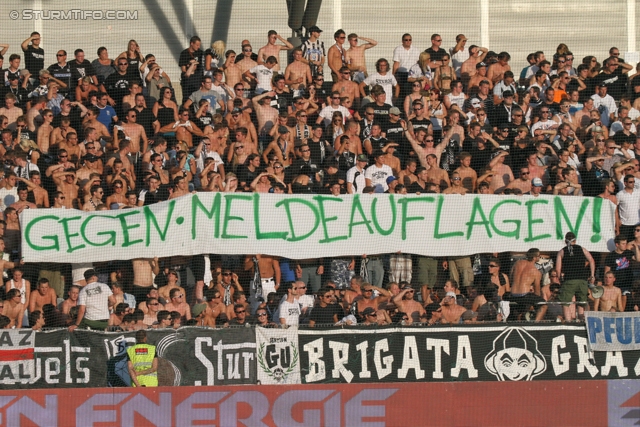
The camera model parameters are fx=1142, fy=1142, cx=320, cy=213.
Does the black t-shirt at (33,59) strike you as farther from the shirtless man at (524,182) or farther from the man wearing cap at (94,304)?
the shirtless man at (524,182)

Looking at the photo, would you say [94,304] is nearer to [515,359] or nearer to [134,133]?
[134,133]

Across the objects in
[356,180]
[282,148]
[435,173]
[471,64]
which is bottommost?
[356,180]

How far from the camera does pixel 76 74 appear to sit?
17422 mm

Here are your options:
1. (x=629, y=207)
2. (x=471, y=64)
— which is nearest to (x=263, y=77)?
(x=471, y=64)

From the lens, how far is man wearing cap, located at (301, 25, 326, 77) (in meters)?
18.2

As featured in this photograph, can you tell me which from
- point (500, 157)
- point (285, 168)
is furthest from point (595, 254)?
point (285, 168)

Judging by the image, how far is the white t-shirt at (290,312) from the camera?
47.2 feet

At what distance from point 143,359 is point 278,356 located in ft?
5.07

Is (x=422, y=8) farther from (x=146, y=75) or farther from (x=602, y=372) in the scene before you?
(x=602, y=372)

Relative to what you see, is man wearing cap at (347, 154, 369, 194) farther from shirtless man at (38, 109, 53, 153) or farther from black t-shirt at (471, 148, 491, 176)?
shirtless man at (38, 109, 53, 153)

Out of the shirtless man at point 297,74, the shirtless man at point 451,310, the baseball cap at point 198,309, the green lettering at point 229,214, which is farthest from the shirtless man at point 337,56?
the baseball cap at point 198,309

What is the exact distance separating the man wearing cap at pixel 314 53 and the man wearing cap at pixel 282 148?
2.29 m

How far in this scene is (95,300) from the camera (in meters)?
14.2

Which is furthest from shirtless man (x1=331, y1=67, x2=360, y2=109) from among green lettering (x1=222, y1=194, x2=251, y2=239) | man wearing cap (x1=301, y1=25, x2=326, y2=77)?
green lettering (x1=222, y1=194, x2=251, y2=239)
